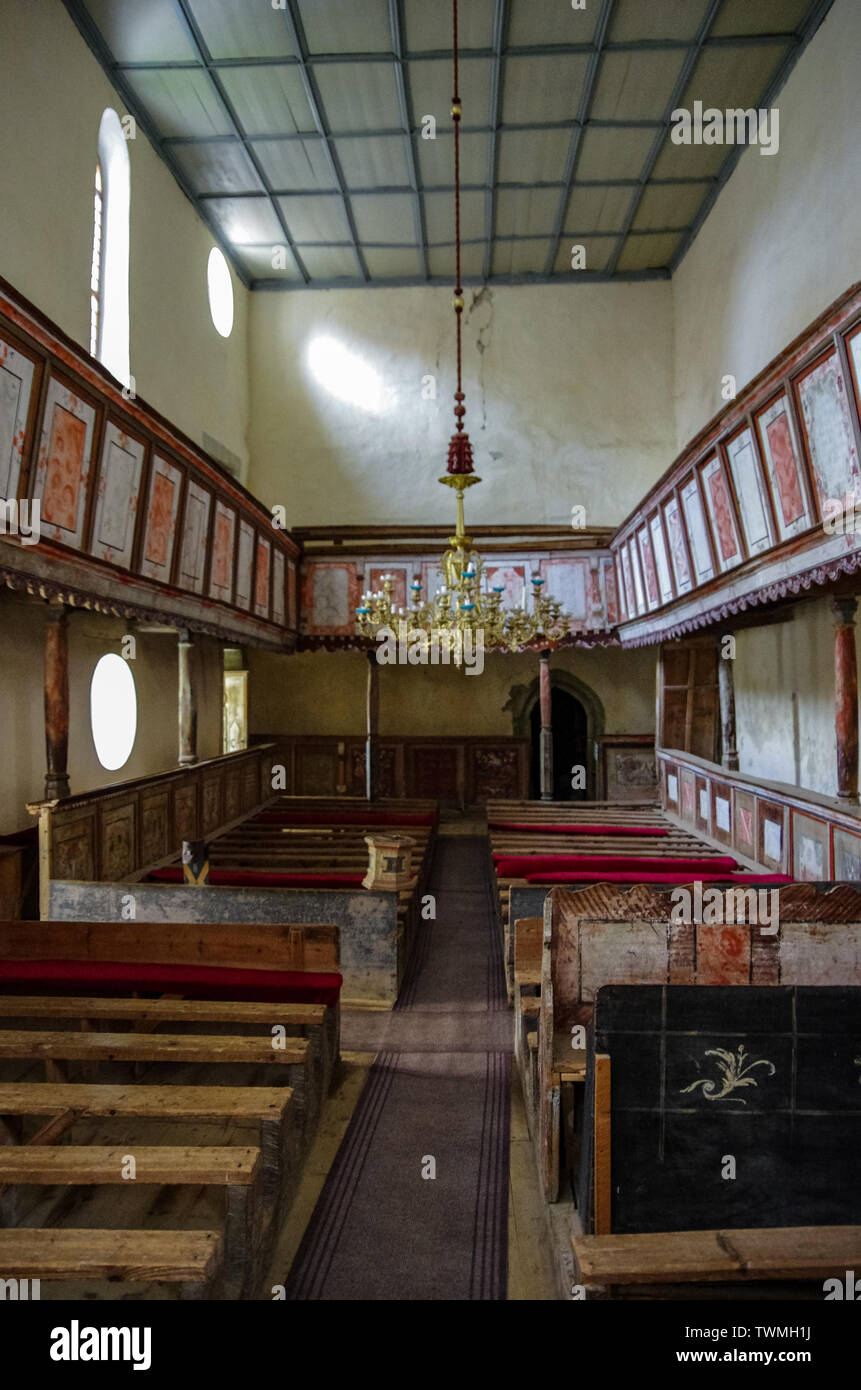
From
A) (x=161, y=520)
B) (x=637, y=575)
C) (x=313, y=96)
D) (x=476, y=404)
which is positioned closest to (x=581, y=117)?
(x=313, y=96)

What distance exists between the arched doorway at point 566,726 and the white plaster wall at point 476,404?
3.13 m

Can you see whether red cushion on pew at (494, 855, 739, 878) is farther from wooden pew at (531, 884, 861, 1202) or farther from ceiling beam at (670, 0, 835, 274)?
ceiling beam at (670, 0, 835, 274)

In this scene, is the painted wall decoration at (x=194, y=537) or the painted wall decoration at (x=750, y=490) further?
the painted wall decoration at (x=194, y=537)

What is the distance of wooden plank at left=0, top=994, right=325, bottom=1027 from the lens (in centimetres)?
436

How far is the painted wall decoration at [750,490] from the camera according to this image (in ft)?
21.8

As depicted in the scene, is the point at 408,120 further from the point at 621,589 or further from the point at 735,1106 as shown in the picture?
the point at 735,1106

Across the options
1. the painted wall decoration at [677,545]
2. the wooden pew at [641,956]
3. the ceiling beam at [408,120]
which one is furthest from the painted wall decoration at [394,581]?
the wooden pew at [641,956]

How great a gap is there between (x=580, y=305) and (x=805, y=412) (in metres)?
11.4

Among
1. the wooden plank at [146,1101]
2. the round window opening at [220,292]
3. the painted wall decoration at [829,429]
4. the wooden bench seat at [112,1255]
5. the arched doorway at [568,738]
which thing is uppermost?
the round window opening at [220,292]

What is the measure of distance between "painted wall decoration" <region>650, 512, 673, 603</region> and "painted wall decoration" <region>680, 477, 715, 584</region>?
41.9 inches

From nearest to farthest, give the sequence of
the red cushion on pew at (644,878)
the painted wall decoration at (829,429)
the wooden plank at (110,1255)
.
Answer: the wooden plank at (110,1255)
the painted wall decoration at (829,429)
the red cushion on pew at (644,878)

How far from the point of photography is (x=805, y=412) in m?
5.73

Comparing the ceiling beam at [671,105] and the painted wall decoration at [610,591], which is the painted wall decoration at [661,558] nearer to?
the painted wall decoration at [610,591]
